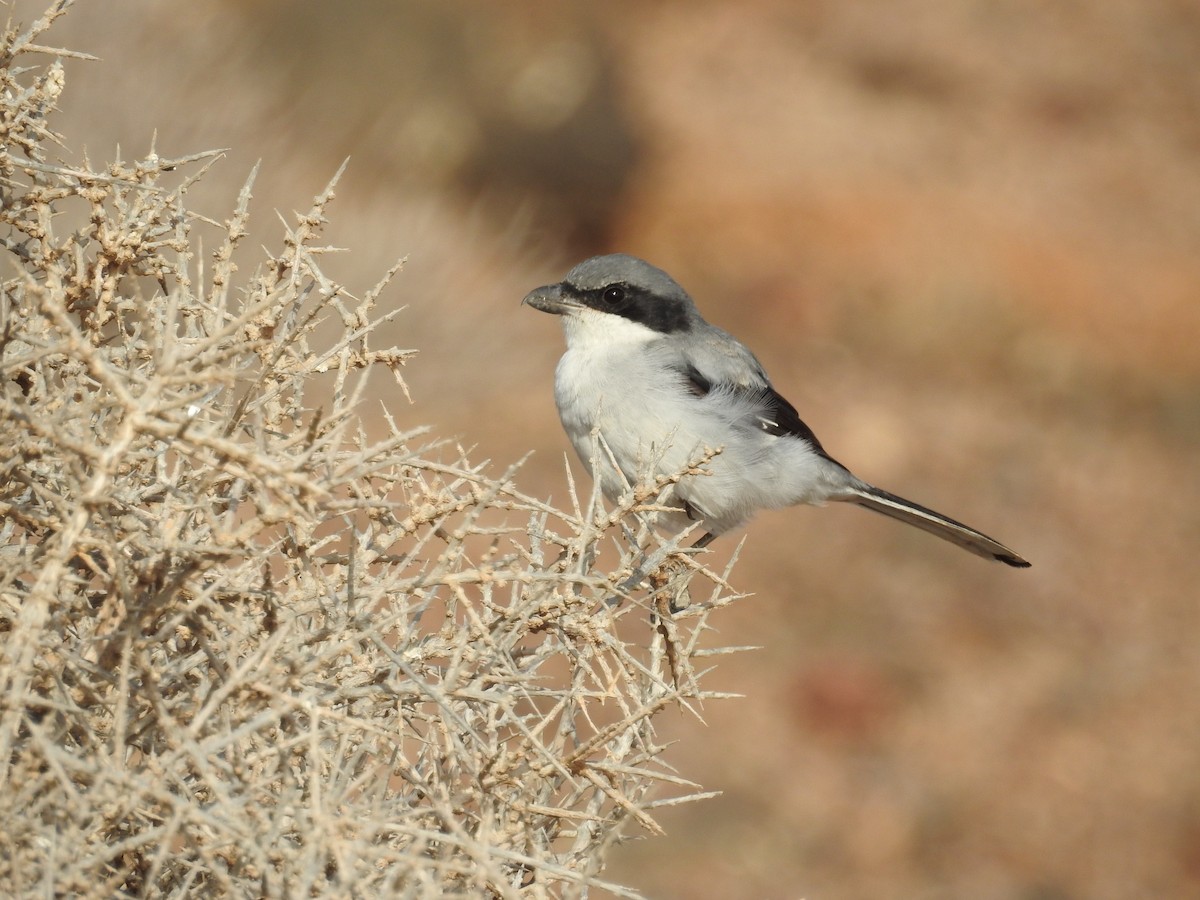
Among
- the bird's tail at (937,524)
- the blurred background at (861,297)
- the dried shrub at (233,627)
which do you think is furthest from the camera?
the blurred background at (861,297)

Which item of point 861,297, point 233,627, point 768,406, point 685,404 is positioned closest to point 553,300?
point 685,404

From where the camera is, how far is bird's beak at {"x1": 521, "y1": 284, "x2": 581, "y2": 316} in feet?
14.8

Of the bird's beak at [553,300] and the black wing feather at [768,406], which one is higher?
the bird's beak at [553,300]

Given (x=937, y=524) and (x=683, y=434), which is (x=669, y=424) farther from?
(x=937, y=524)

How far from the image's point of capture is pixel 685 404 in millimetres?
4352

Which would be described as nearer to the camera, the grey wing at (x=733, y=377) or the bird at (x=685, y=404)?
the bird at (x=685, y=404)

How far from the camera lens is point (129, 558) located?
66.4 inches

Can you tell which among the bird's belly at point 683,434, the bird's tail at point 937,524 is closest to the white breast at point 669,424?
the bird's belly at point 683,434

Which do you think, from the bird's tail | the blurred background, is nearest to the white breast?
the bird's tail

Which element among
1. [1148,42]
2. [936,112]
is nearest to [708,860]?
[936,112]

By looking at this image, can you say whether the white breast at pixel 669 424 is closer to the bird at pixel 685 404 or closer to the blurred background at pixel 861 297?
the bird at pixel 685 404

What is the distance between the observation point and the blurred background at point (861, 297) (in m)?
8.03

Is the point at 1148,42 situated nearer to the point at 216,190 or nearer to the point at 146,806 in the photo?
the point at 216,190

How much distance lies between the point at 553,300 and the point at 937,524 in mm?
1534
